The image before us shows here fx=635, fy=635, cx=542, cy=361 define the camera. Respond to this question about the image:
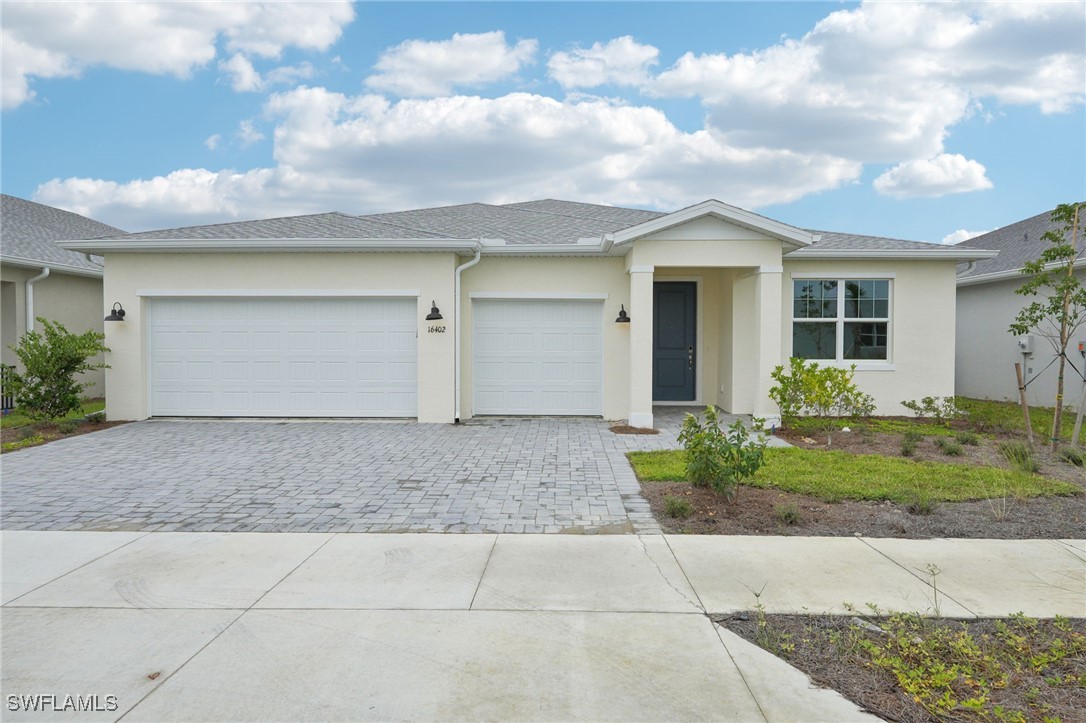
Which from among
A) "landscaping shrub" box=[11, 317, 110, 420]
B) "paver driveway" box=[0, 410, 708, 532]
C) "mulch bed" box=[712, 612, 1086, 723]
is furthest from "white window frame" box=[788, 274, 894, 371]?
"landscaping shrub" box=[11, 317, 110, 420]

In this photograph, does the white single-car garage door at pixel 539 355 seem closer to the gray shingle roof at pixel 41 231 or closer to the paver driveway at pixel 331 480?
the paver driveway at pixel 331 480

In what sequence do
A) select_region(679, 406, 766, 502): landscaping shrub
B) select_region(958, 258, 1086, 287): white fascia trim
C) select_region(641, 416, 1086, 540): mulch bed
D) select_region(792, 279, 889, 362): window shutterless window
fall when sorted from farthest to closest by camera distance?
select_region(958, 258, 1086, 287): white fascia trim, select_region(792, 279, 889, 362): window shutterless window, select_region(679, 406, 766, 502): landscaping shrub, select_region(641, 416, 1086, 540): mulch bed

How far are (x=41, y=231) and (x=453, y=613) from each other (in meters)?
17.9

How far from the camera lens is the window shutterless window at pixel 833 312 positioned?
13023 mm

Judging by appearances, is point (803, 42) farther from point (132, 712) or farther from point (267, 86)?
point (132, 712)

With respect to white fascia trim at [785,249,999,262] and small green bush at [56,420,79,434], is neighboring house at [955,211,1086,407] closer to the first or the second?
white fascia trim at [785,249,999,262]

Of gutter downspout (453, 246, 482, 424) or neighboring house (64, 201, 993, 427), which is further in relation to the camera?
gutter downspout (453, 246, 482, 424)

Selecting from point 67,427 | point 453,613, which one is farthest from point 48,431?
point 453,613

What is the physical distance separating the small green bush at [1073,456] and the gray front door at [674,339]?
6644 mm

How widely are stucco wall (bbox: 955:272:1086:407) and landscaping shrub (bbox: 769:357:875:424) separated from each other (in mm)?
6163

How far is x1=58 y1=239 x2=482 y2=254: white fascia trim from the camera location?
1150 centimetres

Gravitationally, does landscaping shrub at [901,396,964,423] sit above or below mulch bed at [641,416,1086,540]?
above

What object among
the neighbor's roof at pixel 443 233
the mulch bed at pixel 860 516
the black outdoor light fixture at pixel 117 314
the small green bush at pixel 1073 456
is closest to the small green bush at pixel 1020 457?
the small green bush at pixel 1073 456

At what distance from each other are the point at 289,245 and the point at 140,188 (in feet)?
35.7
